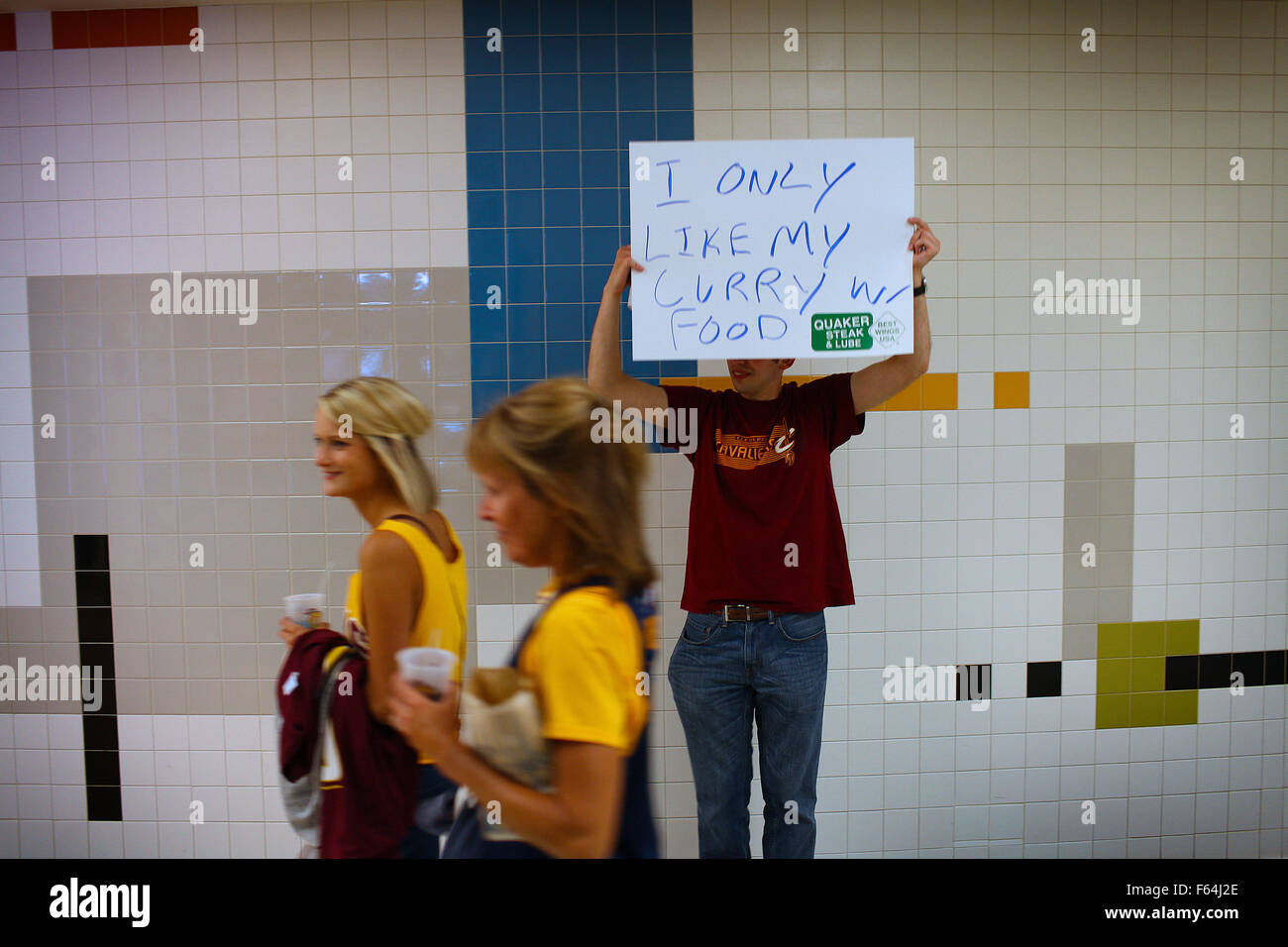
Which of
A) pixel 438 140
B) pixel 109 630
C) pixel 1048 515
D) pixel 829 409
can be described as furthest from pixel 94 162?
pixel 1048 515

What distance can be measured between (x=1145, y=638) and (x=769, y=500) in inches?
68.9

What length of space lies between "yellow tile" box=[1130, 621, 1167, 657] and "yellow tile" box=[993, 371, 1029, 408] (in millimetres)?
948

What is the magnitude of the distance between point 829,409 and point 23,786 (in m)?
3.15

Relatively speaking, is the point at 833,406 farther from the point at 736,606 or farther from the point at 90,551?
the point at 90,551

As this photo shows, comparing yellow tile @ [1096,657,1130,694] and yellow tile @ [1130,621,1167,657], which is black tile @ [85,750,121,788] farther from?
yellow tile @ [1130,621,1167,657]

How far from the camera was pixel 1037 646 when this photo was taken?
279 cm

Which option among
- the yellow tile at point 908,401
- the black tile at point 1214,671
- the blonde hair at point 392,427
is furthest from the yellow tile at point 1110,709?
the blonde hair at point 392,427

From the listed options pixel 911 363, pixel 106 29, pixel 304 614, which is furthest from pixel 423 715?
pixel 106 29

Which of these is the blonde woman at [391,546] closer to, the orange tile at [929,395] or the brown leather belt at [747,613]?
the brown leather belt at [747,613]

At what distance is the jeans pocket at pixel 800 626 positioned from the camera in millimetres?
2104

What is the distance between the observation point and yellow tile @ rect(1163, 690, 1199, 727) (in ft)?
9.24

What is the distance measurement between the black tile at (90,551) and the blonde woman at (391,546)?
158cm
